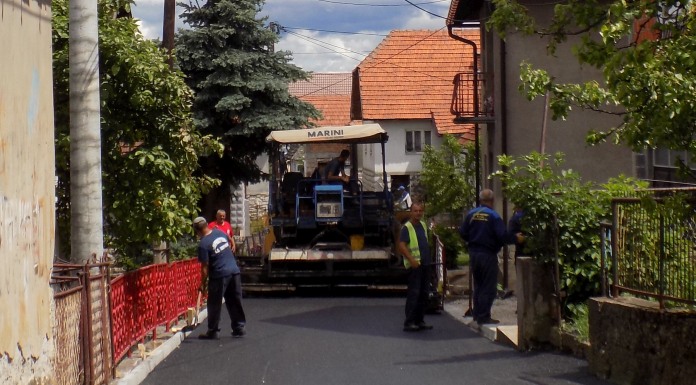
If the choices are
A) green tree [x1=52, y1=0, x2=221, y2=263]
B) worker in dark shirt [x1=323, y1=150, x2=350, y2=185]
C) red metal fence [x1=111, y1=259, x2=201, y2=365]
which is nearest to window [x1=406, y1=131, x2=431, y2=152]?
worker in dark shirt [x1=323, y1=150, x2=350, y2=185]

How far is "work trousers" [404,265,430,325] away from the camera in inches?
587

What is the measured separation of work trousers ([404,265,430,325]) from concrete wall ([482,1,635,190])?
7.45 m

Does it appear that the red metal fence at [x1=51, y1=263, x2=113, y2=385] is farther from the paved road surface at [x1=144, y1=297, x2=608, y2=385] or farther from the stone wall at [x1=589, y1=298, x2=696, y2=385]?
the stone wall at [x1=589, y1=298, x2=696, y2=385]

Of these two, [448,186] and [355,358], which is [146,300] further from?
[448,186]

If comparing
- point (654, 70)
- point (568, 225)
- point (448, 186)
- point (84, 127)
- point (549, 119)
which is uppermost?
point (549, 119)

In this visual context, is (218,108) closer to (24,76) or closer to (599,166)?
(599,166)

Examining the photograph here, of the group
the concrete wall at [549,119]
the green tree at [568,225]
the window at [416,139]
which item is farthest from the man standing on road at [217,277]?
the window at [416,139]

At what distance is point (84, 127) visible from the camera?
11.1 metres

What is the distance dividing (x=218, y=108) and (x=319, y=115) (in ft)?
10.6

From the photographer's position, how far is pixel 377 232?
21.9 metres

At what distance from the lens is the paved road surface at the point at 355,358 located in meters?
11.2

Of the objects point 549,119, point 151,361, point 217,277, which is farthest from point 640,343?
point 549,119

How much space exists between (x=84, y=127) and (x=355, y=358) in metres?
3.96

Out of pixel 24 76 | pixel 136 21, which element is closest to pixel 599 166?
pixel 136 21
